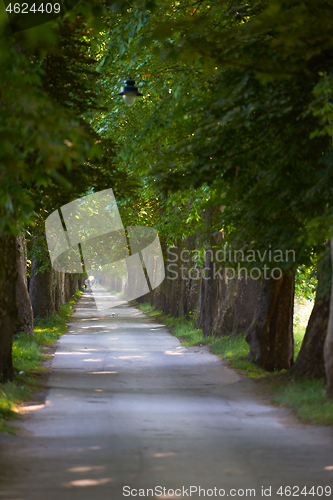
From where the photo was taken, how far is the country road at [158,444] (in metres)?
5.44

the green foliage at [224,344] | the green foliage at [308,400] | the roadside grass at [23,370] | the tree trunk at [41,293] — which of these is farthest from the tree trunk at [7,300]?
the tree trunk at [41,293]

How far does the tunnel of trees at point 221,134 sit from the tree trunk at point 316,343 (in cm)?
2

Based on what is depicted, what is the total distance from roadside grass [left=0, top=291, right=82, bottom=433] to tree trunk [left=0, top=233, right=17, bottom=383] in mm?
346

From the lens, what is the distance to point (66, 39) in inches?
493

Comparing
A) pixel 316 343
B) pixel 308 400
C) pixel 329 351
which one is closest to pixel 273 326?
pixel 316 343

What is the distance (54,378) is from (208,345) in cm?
717

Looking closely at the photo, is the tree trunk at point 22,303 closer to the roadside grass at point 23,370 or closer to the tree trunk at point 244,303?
the roadside grass at point 23,370

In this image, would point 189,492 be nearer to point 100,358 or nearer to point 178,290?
point 100,358

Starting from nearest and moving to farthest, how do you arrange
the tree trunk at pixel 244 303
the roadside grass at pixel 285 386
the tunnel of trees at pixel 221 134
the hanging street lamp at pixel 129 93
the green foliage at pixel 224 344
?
the tunnel of trees at pixel 221 134
the roadside grass at pixel 285 386
the hanging street lamp at pixel 129 93
the green foliage at pixel 224 344
the tree trunk at pixel 244 303

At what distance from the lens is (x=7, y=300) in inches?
427

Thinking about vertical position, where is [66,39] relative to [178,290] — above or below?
above

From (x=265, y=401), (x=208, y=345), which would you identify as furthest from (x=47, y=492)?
(x=208, y=345)

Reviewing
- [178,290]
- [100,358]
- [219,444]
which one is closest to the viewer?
[219,444]

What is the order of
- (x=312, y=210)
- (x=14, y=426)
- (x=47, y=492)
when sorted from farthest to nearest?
(x=312, y=210) → (x=14, y=426) → (x=47, y=492)
